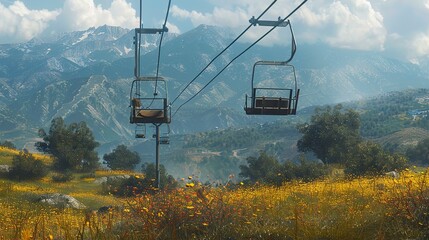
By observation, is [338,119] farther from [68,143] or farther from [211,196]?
[211,196]

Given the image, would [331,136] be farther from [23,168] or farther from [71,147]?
[23,168]

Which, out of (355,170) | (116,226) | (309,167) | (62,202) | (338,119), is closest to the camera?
(116,226)

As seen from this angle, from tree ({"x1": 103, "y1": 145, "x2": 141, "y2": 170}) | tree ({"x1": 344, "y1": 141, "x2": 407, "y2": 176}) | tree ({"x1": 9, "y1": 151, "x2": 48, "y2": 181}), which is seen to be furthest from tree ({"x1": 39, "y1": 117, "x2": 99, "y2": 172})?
tree ({"x1": 344, "y1": 141, "x2": 407, "y2": 176})

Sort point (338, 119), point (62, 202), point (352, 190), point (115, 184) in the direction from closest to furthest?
point (352, 190)
point (62, 202)
point (115, 184)
point (338, 119)

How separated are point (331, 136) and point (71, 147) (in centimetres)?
3978

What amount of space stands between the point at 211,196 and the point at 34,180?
146 feet

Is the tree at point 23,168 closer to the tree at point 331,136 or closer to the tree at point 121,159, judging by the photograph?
the tree at point 331,136

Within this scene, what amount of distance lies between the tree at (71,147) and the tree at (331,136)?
111 ft

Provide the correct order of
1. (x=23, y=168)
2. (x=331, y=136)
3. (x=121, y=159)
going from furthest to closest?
(x=121, y=159)
(x=331, y=136)
(x=23, y=168)

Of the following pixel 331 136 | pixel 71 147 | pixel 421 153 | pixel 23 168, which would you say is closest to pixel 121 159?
pixel 71 147

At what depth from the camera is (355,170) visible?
2961cm

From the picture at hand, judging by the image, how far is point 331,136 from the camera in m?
59.7

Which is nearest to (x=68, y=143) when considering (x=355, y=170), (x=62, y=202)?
(x=62, y=202)

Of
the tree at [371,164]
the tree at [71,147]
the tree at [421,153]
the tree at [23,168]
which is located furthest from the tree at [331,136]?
the tree at [421,153]
